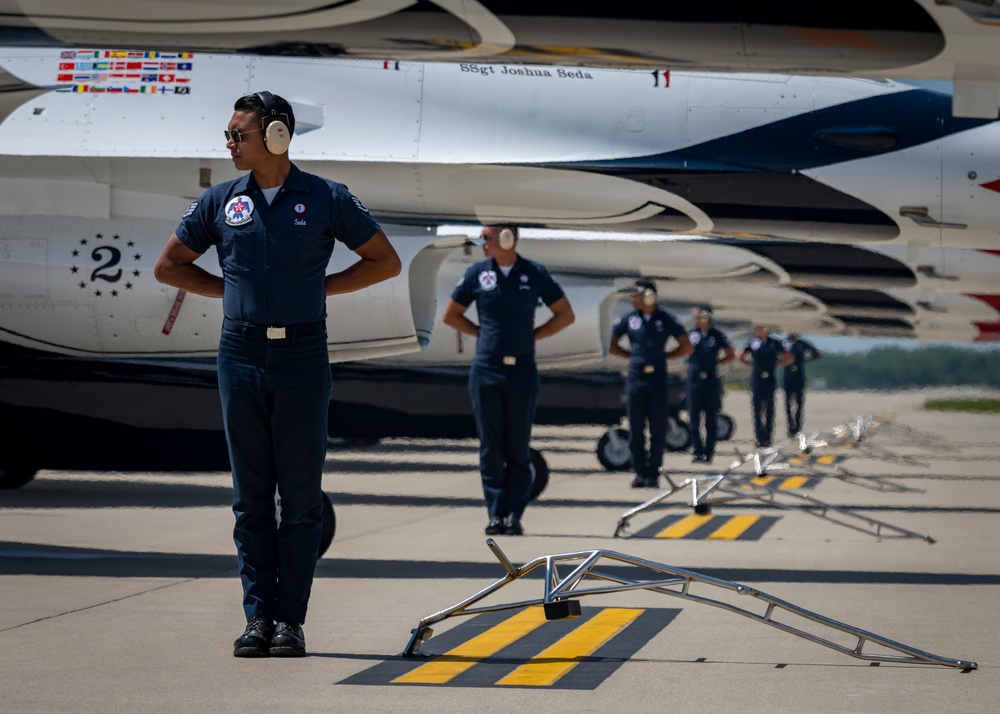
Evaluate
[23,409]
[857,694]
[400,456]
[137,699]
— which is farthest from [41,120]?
[400,456]

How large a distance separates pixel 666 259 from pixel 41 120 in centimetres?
769

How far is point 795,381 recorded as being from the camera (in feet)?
95.3

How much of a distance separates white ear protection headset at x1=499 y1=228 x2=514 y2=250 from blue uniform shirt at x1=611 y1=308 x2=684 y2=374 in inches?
171

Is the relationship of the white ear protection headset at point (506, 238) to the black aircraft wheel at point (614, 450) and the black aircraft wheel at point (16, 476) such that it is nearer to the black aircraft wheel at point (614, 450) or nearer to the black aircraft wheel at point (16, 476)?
the black aircraft wheel at point (16, 476)

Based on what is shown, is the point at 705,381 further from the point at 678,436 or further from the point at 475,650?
the point at 475,650

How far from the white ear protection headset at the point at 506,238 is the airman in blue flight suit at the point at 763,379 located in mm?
15811

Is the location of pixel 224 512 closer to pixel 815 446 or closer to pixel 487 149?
pixel 487 149

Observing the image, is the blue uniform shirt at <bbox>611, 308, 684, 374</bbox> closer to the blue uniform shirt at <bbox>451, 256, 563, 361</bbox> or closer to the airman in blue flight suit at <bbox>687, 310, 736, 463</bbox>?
the blue uniform shirt at <bbox>451, 256, 563, 361</bbox>

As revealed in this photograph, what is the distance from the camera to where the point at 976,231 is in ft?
33.0

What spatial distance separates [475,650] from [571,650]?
328 millimetres

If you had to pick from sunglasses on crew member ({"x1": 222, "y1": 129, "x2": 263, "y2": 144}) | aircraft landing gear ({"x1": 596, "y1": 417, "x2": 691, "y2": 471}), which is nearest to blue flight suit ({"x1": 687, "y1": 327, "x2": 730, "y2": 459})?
aircraft landing gear ({"x1": 596, "y1": 417, "x2": 691, "y2": 471})

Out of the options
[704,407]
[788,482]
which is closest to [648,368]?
[788,482]

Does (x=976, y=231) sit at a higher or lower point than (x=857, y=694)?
higher

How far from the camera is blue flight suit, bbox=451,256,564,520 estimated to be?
Answer: 884 centimetres
